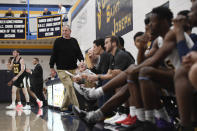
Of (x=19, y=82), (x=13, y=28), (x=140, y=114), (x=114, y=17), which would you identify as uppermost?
(x=13, y=28)

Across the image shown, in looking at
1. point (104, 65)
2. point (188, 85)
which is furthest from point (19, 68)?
point (188, 85)

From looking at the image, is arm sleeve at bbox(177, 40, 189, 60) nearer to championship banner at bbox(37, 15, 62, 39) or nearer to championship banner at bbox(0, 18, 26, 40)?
championship banner at bbox(37, 15, 62, 39)

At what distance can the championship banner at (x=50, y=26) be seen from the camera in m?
11.6

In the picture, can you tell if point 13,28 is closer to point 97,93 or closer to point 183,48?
point 97,93

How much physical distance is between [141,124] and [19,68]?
21.2 ft

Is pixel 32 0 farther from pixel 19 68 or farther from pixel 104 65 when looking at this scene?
pixel 104 65

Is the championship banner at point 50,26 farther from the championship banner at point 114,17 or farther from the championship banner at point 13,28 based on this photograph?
the championship banner at point 114,17

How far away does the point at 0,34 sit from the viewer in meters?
12.6

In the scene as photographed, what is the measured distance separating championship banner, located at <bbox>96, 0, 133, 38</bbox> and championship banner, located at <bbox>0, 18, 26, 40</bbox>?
5474 mm

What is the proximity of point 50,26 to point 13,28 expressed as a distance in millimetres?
1843

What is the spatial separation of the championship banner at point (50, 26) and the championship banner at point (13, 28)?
2.75ft

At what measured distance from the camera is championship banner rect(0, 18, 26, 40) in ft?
40.9

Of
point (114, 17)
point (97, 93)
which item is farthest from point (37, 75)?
point (97, 93)

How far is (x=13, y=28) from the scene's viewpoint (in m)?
12.4
